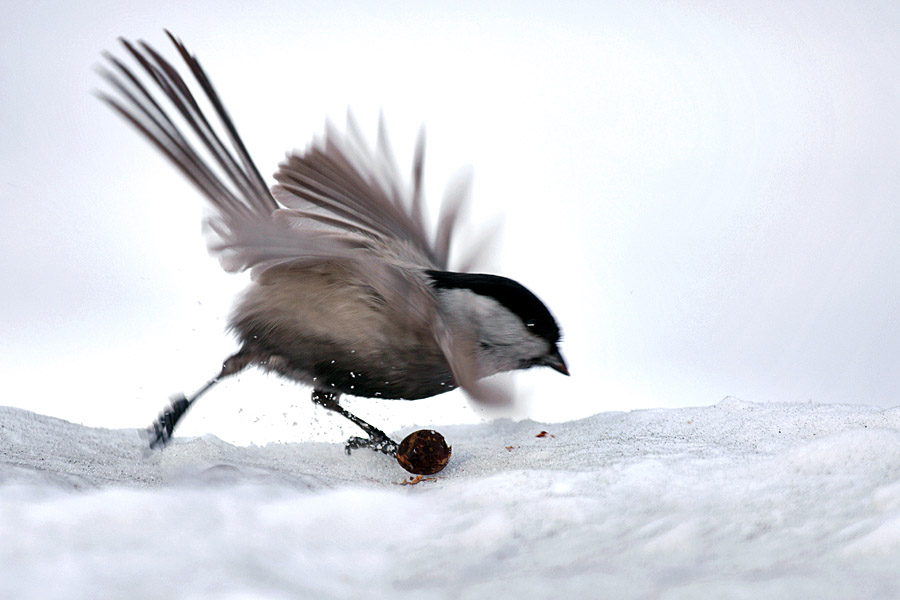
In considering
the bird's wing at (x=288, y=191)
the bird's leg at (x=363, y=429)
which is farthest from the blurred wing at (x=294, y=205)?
the bird's leg at (x=363, y=429)

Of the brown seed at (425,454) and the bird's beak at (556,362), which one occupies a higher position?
the bird's beak at (556,362)

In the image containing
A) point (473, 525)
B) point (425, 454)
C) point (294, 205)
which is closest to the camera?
point (473, 525)

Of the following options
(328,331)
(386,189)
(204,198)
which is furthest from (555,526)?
(386,189)

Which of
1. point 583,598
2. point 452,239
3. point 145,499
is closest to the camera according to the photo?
point 583,598

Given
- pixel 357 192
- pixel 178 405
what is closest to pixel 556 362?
pixel 357 192

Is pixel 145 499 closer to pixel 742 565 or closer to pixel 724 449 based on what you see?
pixel 742 565

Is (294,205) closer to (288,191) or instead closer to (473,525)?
(288,191)

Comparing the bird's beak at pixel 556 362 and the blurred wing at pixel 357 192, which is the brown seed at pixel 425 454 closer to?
the bird's beak at pixel 556 362
